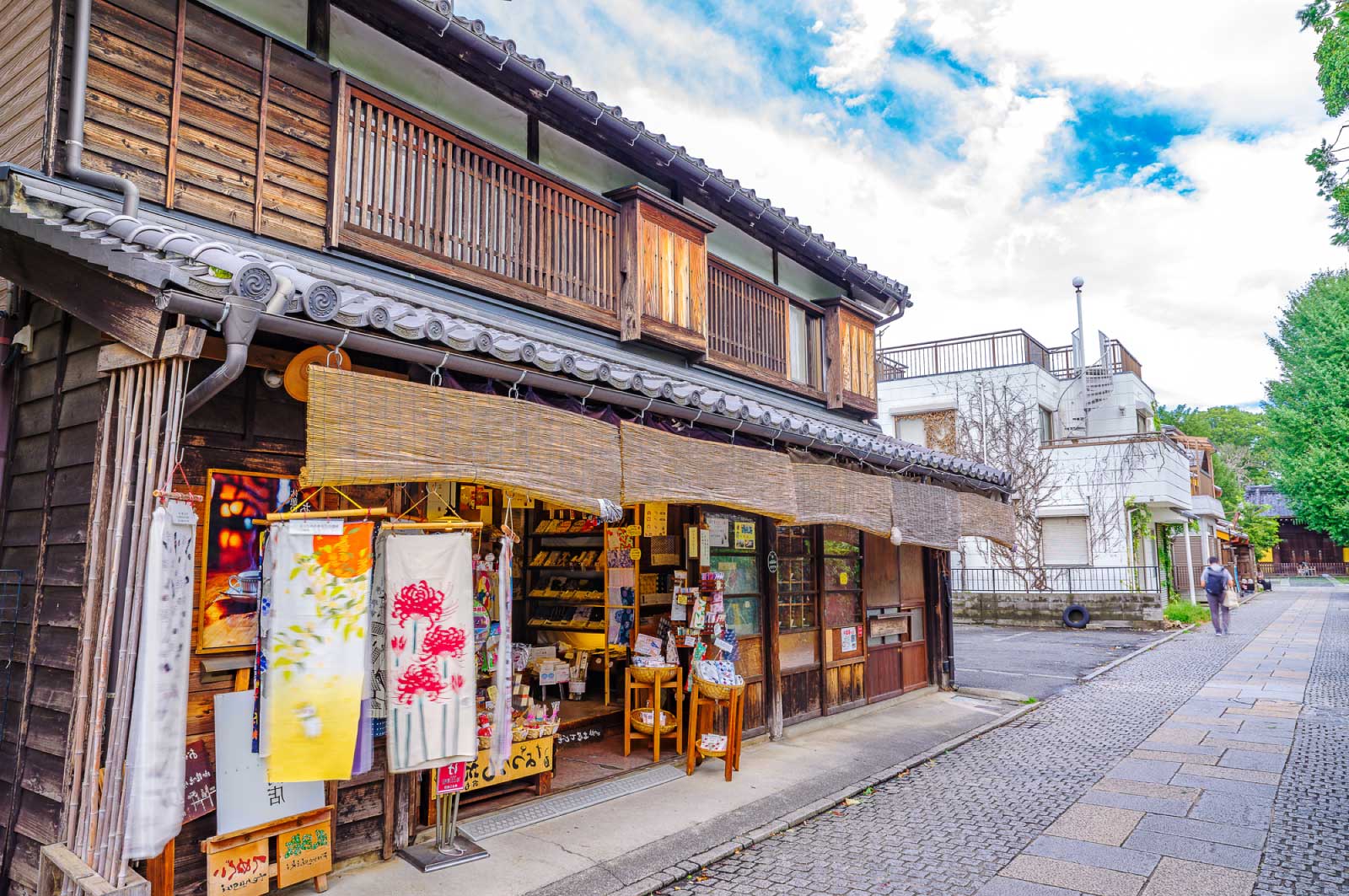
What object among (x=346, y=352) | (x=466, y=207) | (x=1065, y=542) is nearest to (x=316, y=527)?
(x=346, y=352)

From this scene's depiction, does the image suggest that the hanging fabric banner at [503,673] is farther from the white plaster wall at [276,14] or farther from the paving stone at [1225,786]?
the paving stone at [1225,786]

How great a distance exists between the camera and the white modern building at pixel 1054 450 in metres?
23.9

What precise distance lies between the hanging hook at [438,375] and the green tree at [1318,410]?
90.3 feet

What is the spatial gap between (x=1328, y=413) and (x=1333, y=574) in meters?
44.5

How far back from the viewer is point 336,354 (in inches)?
177

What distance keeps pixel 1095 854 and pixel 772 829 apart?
2.45 metres

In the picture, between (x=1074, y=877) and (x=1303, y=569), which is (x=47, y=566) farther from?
(x=1303, y=569)

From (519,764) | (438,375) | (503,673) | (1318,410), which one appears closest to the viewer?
(438,375)

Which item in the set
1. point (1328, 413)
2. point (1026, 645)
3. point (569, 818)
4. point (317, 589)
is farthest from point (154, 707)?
point (1328, 413)

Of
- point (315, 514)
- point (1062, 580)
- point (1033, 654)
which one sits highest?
point (315, 514)

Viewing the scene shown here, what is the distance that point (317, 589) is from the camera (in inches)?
174

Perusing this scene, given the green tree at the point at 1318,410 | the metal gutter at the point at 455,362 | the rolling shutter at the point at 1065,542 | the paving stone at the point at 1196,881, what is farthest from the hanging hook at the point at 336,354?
the green tree at the point at 1318,410

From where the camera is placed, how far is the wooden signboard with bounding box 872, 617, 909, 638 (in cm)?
1162

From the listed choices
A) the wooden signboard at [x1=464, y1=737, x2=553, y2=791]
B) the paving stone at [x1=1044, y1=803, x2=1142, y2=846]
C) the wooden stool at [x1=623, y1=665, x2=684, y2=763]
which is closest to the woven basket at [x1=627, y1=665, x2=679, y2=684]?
the wooden stool at [x1=623, y1=665, x2=684, y2=763]
